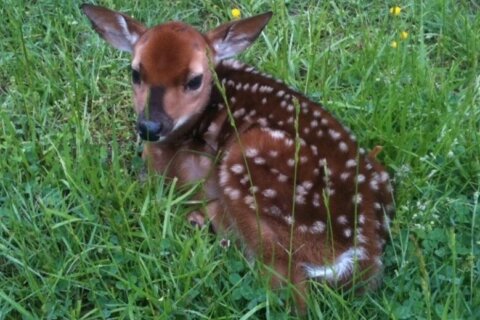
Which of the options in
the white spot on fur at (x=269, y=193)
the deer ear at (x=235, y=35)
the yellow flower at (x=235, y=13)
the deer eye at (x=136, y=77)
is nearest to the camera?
the white spot on fur at (x=269, y=193)

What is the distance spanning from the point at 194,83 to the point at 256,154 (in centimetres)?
46

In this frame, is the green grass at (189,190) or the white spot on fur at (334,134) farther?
the white spot on fur at (334,134)

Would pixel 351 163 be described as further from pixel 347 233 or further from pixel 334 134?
pixel 347 233

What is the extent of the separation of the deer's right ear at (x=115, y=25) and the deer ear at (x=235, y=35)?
0.30m

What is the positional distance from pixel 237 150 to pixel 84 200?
0.61 m

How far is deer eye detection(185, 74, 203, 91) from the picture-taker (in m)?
3.69

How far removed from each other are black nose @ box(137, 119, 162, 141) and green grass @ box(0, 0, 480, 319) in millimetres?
125

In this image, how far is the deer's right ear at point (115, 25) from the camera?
12.9 feet

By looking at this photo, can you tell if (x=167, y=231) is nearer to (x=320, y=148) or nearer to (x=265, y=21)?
(x=320, y=148)

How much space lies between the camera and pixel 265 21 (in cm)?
388

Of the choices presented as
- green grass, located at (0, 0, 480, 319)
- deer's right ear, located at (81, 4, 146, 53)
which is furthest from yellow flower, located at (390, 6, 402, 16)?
deer's right ear, located at (81, 4, 146, 53)

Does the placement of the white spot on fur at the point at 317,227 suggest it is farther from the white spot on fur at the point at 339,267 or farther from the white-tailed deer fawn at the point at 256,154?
the white spot on fur at the point at 339,267

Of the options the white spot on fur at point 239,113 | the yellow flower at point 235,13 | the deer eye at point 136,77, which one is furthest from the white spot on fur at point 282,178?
the yellow flower at point 235,13

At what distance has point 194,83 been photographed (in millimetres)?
3723
